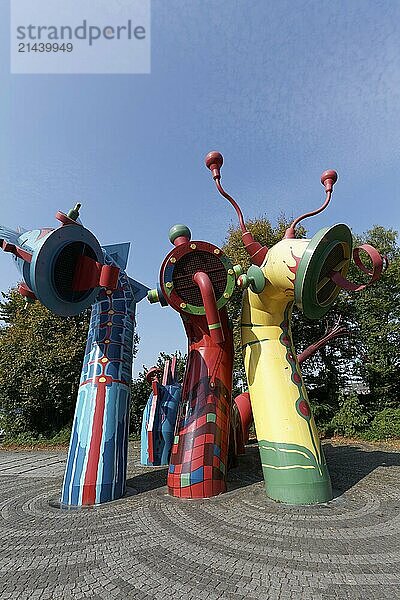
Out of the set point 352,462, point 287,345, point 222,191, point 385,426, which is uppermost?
point 222,191

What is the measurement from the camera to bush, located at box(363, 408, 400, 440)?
16.8 m

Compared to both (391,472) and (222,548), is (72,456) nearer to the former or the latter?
(222,548)

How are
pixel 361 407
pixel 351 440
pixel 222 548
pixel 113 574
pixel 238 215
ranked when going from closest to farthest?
pixel 113 574
pixel 222 548
pixel 238 215
pixel 351 440
pixel 361 407

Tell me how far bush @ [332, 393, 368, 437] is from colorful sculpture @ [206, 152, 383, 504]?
11998 mm

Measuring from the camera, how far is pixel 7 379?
19.1 metres

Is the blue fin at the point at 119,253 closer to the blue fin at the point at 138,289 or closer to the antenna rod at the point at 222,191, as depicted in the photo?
the blue fin at the point at 138,289

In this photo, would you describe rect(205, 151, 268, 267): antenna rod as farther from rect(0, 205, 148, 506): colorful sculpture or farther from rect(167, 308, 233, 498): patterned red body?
rect(0, 205, 148, 506): colorful sculpture

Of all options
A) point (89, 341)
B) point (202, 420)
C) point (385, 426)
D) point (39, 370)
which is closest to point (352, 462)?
point (202, 420)

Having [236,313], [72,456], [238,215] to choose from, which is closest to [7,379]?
[236,313]

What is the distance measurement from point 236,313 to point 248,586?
53.0 feet

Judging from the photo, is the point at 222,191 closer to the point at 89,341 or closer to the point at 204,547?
the point at 89,341

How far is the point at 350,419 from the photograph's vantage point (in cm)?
1806

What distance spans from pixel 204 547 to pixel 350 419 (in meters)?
14.8

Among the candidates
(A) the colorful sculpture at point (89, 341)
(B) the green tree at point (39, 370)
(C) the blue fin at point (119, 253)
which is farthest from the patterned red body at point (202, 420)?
(B) the green tree at point (39, 370)
